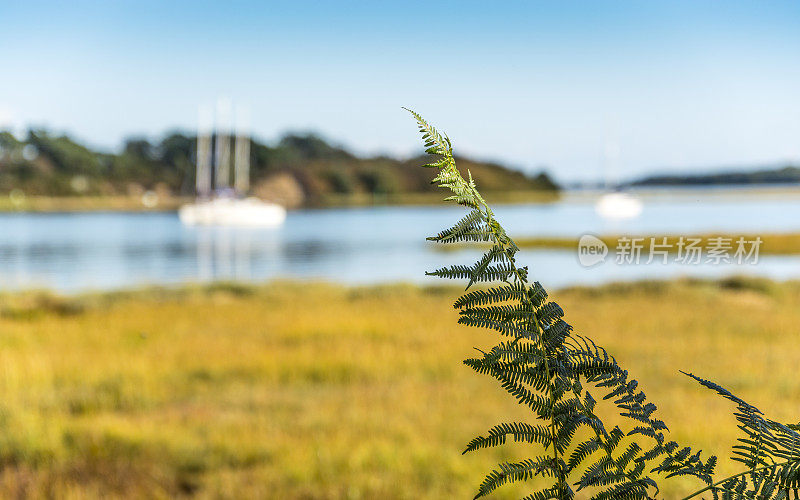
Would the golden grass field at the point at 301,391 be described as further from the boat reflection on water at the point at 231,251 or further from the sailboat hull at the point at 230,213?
the sailboat hull at the point at 230,213

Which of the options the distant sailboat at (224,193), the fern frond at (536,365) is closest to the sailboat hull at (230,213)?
the distant sailboat at (224,193)

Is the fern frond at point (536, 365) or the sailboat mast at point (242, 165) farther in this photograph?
the sailboat mast at point (242, 165)

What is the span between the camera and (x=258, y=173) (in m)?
121

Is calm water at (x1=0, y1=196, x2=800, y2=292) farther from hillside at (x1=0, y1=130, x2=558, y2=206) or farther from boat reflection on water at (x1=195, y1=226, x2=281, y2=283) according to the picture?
hillside at (x1=0, y1=130, x2=558, y2=206)

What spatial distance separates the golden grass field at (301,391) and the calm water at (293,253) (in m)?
10.4

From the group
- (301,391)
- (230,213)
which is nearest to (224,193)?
(230,213)

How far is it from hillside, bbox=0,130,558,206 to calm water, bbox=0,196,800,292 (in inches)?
268

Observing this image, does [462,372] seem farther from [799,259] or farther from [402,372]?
[799,259]

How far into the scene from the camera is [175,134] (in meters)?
107

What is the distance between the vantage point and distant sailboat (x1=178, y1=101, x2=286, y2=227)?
3258 inches

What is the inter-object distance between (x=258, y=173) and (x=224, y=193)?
3162 centimetres

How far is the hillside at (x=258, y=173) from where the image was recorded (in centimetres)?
8662

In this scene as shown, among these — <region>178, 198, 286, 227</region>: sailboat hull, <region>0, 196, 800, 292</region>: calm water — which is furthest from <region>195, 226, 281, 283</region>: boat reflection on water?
<region>178, 198, 286, 227</region>: sailboat hull

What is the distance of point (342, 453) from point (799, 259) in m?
37.3
